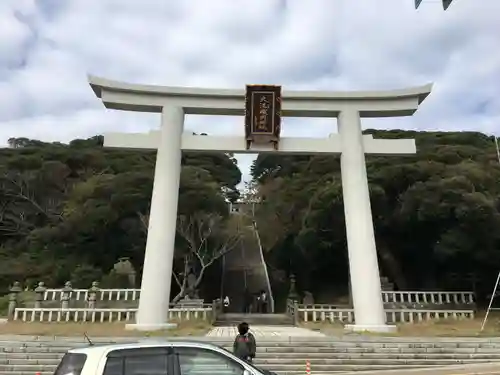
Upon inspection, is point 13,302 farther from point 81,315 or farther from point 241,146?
point 241,146

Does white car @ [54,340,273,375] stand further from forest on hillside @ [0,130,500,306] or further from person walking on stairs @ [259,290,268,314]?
person walking on stairs @ [259,290,268,314]

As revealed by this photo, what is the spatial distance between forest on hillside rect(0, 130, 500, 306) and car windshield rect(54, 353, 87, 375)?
16.3m

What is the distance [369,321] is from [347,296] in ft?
44.2

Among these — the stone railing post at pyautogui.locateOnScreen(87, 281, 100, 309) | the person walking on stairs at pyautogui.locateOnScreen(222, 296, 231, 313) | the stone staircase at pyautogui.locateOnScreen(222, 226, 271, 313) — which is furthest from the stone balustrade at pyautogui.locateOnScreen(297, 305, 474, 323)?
the stone staircase at pyautogui.locateOnScreen(222, 226, 271, 313)

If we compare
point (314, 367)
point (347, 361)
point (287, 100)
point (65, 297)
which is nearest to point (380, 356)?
point (347, 361)

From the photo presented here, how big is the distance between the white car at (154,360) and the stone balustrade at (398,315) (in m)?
15.6

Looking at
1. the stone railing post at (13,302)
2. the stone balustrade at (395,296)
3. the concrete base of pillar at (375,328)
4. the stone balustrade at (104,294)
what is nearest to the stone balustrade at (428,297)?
the stone balustrade at (395,296)

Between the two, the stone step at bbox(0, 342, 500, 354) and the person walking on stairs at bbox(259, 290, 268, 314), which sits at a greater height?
the person walking on stairs at bbox(259, 290, 268, 314)

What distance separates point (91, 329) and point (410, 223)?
53.3ft

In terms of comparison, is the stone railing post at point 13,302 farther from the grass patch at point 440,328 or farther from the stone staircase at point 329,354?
the grass patch at point 440,328

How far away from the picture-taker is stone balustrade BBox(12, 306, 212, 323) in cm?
1894

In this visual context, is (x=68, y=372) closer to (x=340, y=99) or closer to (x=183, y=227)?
(x=340, y=99)

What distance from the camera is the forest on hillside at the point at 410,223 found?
21625 millimetres

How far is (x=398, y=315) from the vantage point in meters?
19.4
